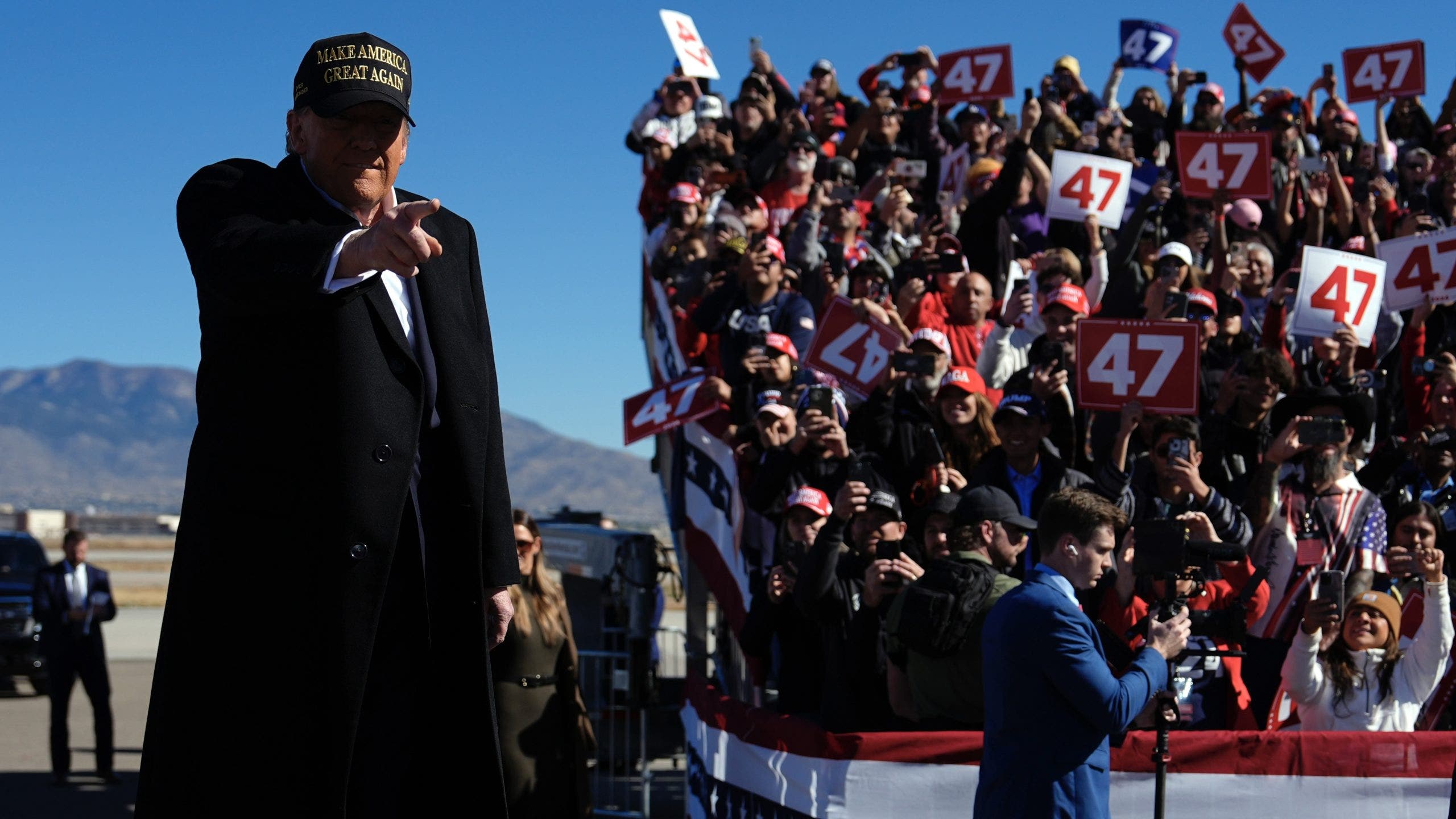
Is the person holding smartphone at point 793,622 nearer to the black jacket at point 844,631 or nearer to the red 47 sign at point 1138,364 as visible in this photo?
the black jacket at point 844,631

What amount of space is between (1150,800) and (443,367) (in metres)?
4.11

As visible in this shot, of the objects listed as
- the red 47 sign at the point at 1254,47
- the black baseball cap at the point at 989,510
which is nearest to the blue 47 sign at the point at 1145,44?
the red 47 sign at the point at 1254,47

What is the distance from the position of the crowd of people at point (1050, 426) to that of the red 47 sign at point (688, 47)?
11.6 feet

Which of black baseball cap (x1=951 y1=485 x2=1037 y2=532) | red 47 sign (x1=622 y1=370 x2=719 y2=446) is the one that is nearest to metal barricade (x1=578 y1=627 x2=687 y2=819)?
red 47 sign (x1=622 y1=370 x2=719 y2=446)

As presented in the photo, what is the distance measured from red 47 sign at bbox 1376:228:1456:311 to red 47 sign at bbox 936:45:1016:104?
580 cm

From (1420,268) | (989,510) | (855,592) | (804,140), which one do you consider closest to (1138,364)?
(855,592)

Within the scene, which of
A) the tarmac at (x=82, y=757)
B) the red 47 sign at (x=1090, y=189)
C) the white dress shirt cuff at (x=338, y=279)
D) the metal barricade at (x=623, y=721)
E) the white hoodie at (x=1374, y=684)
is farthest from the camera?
the tarmac at (x=82, y=757)

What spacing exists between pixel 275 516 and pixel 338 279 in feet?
1.21

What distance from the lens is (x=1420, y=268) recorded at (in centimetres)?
978

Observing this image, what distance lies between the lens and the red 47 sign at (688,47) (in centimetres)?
1789

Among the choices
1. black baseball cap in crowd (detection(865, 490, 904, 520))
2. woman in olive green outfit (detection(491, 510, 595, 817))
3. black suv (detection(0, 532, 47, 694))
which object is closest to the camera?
black baseball cap in crowd (detection(865, 490, 904, 520))

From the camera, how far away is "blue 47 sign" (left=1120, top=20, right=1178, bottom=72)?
1747 centimetres

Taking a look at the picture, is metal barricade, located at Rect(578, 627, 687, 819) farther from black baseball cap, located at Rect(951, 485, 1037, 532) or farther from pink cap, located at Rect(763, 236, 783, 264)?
black baseball cap, located at Rect(951, 485, 1037, 532)

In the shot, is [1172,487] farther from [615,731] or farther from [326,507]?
[615,731]
